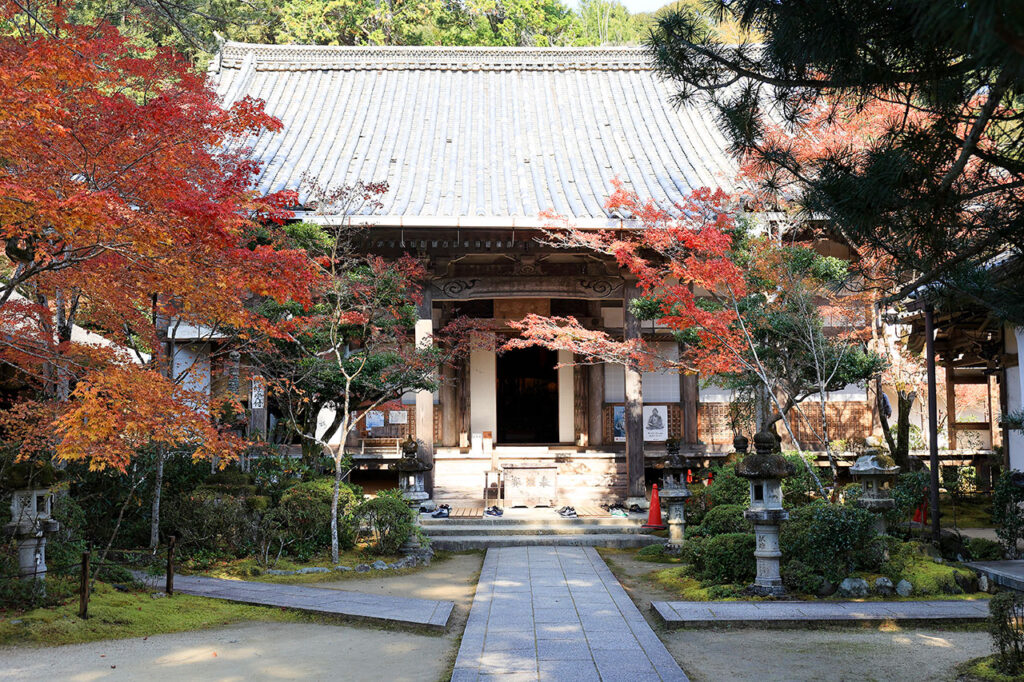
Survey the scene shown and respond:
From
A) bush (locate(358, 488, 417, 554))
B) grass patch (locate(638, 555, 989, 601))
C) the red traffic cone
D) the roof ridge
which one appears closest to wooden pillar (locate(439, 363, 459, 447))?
the red traffic cone

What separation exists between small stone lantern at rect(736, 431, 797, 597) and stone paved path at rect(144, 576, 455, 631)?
3155 mm

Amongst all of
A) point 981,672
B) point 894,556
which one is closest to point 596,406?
point 894,556

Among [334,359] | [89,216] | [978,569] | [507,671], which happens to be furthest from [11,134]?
[978,569]

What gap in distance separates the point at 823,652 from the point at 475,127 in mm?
13752

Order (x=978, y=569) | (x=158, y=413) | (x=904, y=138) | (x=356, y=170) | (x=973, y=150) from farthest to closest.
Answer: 1. (x=356, y=170)
2. (x=978, y=569)
3. (x=158, y=413)
4. (x=904, y=138)
5. (x=973, y=150)

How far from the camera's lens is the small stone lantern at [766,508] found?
26.4 ft

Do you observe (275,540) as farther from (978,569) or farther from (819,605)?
(978,569)

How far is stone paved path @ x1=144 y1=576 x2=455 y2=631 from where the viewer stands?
7.36 metres

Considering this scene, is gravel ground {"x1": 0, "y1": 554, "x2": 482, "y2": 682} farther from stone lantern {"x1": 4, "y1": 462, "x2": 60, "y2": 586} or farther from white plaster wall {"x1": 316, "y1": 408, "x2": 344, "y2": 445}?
white plaster wall {"x1": 316, "y1": 408, "x2": 344, "y2": 445}

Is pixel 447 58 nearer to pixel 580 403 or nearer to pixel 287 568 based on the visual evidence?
pixel 580 403

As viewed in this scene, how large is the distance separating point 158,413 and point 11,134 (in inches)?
105

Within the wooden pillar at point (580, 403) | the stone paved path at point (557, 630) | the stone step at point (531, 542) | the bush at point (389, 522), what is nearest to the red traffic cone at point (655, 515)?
the stone step at point (531, 542)

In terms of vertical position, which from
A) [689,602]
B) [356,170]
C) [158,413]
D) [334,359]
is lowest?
[689,602]

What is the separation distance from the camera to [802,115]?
481 cm
